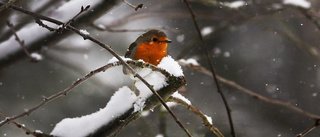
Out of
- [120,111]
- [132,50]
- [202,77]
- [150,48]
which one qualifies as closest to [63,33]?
[132,50]

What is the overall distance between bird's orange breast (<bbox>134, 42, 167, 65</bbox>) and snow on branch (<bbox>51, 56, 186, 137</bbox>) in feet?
2.13

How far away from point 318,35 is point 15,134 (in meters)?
5.58

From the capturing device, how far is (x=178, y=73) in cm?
208

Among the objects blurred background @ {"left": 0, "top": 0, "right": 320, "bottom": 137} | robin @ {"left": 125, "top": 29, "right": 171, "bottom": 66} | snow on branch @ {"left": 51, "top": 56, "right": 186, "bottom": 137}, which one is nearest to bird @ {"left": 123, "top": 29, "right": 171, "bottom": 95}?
robin @ {"left": 125, "top": 29, "right": 171, "bottom": 66}

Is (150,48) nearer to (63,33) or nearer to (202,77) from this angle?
(63,33)

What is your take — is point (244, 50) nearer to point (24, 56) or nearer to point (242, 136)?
point (242, 136)

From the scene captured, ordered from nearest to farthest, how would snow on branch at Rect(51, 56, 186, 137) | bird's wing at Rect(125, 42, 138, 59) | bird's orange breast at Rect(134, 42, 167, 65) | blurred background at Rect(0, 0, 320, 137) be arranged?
snow on branch at Rect(51, 56, 186, 137) → bird's orange breast at Rect(134, 42, 167, 65) → bird's wing at Rect(125, 42, 138, 59) → blurred background at Rect(0, 0, 320, 137)

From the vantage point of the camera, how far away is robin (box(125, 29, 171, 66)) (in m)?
2.76

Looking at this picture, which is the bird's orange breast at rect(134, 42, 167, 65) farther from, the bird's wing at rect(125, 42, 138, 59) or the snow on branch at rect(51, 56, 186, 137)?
the snow on branch at rect(51, 56, 186, 137)

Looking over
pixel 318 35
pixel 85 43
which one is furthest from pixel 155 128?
pixel 318 35

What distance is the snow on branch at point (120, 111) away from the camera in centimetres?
192

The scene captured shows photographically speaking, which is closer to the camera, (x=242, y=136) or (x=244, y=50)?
(x=242, y=136)

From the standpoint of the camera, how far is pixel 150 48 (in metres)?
2.81

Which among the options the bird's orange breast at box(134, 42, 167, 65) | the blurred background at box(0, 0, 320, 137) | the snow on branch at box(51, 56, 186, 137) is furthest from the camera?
the blurred background at box(0, 0, 320, 137)
